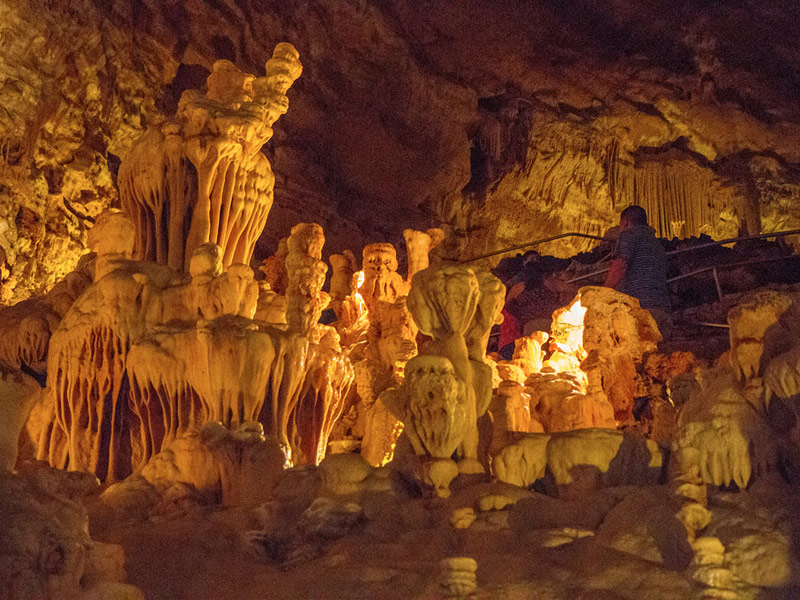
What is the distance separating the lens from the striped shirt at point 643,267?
1383 cm

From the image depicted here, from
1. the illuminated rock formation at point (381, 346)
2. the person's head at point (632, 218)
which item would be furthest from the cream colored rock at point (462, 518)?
the person's head at point (632, 218)

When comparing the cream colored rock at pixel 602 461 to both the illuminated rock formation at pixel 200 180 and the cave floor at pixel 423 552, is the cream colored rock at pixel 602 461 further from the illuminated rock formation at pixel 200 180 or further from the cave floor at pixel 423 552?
the illuminated rock formation at pixel 200 180

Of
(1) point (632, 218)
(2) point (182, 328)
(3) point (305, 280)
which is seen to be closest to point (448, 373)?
(2) point (182, 328)

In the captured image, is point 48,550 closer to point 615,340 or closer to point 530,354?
point 530,354

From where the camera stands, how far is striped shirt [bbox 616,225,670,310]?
1383 centimetres

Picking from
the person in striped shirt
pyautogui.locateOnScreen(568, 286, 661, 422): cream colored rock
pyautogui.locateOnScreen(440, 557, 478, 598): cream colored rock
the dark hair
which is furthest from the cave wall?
pyautogui.locateOnScreen(440, 557, 478, 598): cream colored rock

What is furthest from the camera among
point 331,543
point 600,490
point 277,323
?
point 277,323

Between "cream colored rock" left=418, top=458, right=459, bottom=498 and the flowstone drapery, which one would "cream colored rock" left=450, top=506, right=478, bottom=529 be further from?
the flowstone drapery

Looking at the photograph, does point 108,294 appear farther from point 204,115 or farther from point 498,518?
point 498,518

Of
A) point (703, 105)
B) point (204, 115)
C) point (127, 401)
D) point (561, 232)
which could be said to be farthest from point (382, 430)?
point (703, 105)

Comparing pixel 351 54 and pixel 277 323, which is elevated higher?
pixel 351 54

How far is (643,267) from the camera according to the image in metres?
13.9

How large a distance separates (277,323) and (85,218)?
6.69 meters

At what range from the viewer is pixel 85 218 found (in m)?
16.2
